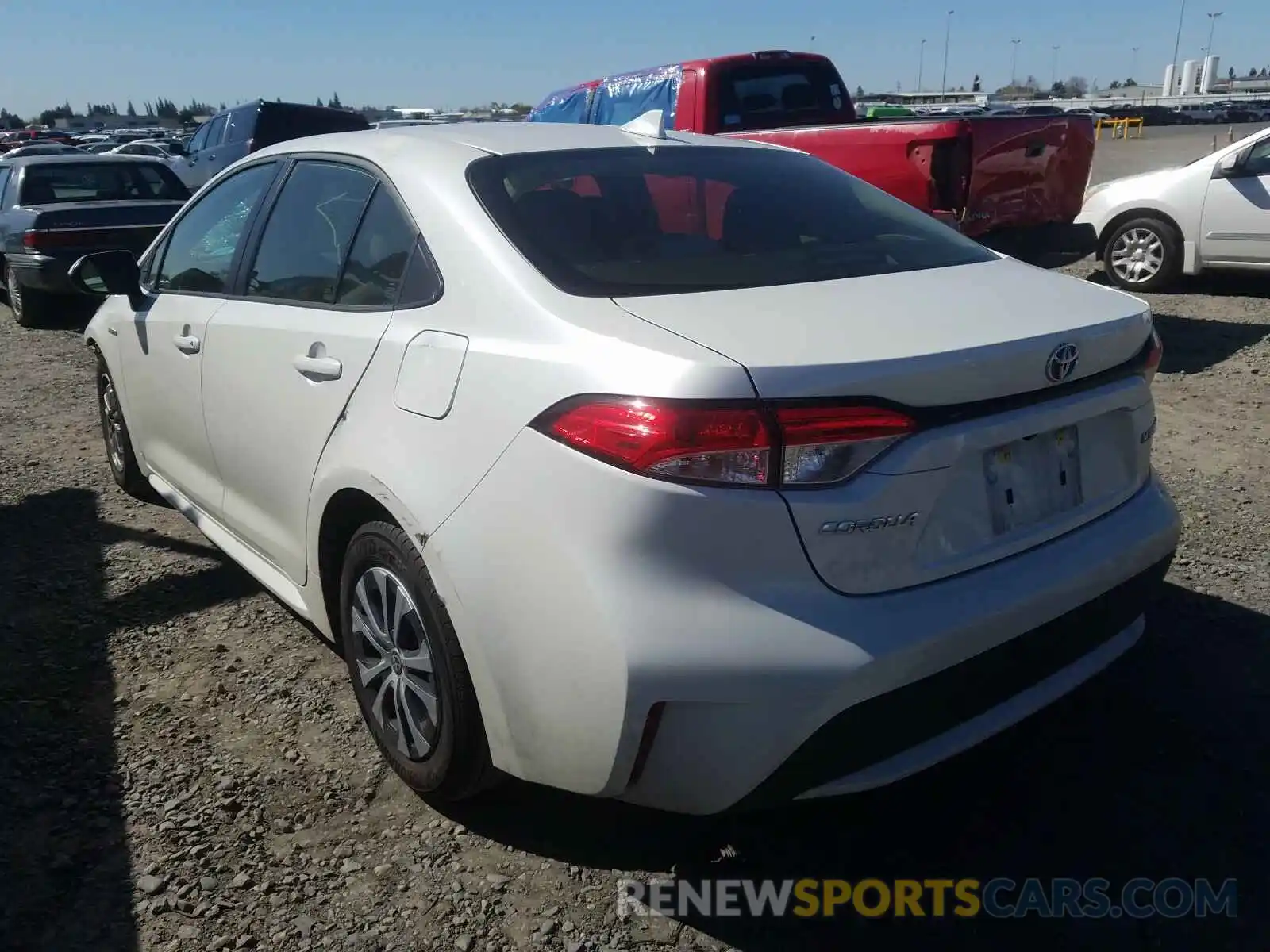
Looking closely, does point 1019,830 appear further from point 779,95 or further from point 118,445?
→ point 779,95

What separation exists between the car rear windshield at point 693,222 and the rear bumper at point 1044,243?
4.26 meters

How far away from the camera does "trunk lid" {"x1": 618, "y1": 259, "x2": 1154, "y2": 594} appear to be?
1.94 meters

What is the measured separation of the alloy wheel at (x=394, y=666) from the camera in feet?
8.11

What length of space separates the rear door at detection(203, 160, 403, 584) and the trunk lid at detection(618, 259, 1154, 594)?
84 cm

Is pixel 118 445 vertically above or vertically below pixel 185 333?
below

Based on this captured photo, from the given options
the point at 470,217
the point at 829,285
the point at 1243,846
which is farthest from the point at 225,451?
the point at 1243,846

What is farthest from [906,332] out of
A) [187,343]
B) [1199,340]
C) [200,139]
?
[200,139]

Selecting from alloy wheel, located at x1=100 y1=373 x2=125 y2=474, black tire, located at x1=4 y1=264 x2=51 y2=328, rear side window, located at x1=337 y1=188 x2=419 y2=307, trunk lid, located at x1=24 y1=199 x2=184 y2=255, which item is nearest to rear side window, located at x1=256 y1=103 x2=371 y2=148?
black tire, located at x1=4 y1=264 x2=51 y2=328

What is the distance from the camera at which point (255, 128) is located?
14.0m

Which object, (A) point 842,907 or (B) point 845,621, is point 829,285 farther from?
(A) point 842,907

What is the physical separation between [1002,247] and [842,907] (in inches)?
225

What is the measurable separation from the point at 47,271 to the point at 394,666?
314 inches

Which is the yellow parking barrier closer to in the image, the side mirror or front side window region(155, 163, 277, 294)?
front side window region(155, 163, 277, 294)

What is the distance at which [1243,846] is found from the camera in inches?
96.0
